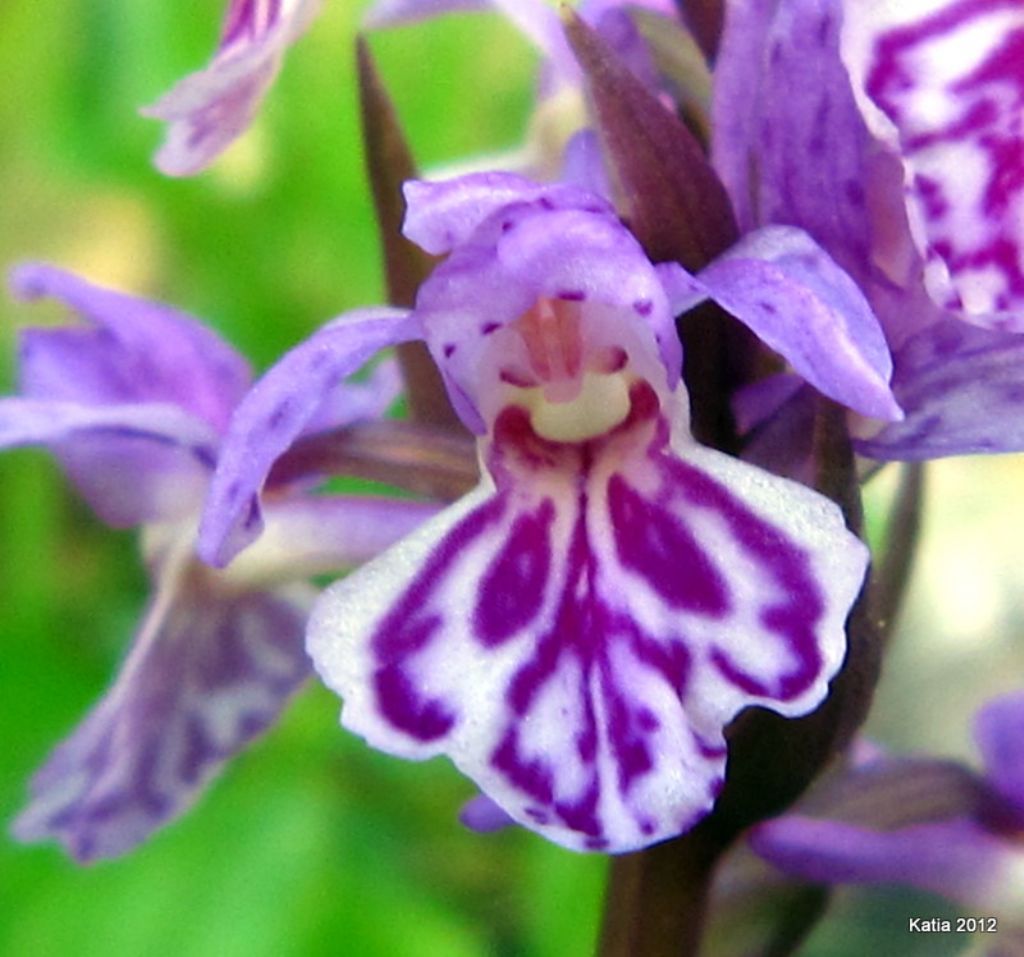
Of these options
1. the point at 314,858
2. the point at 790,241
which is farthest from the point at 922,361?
the point at 314,858

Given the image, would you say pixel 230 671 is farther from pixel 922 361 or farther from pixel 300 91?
pixel 300 91

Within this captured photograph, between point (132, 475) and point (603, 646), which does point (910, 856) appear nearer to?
point (603, 646)

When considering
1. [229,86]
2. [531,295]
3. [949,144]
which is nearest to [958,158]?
[949,144]

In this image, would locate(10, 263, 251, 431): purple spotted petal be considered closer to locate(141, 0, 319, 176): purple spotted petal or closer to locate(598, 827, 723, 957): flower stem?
locate(141, 0, 319, 176): purple spotted petal

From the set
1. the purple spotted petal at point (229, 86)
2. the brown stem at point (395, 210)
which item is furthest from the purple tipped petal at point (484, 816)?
the purple spotted petal at point (229, 86)

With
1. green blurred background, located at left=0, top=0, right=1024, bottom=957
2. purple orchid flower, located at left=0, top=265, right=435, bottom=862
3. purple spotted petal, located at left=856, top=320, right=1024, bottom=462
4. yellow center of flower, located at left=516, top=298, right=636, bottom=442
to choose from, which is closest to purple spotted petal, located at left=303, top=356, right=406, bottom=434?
purple orchid flower, located at left=0, top=265, right=435, bottom=862

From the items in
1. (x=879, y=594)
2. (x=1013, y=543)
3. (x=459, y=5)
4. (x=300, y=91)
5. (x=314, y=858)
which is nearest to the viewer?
(x=879, y=594)
